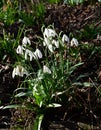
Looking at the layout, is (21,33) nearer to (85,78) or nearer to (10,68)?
(10,68)

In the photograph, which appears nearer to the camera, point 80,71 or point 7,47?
point 80,71

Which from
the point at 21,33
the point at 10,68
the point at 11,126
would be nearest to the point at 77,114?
the point at 11,126

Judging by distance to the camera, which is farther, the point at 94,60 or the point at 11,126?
the point at 94,60

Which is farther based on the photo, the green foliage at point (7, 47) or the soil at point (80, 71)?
the green foliage at point (7, 47)

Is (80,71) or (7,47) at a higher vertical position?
(7,47)

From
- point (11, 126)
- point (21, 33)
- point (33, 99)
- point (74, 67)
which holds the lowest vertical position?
point (11, 126)

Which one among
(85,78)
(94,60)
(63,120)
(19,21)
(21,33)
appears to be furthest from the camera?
(19,21)

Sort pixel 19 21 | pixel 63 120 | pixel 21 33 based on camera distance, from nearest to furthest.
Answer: pixel 63 120 < pixel 21 33 < pixel 19 21

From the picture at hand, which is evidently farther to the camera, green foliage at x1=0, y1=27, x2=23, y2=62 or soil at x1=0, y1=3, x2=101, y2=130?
green foliage at x1=0, y1=27, x2=23, y2=62
